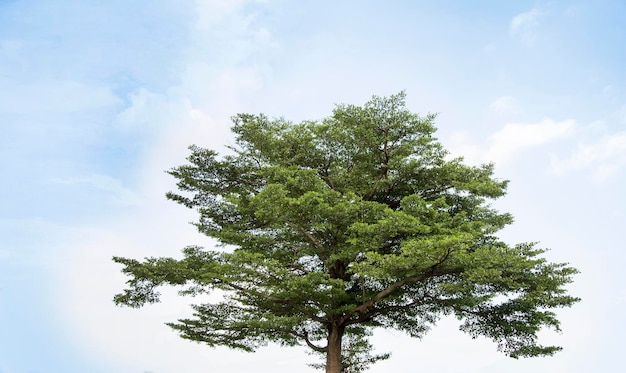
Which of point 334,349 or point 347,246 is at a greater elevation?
point 347,246

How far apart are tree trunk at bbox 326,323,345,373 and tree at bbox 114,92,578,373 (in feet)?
0.14

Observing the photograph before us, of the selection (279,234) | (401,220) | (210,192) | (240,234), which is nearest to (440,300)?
(401,220)

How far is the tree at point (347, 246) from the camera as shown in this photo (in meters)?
12.7

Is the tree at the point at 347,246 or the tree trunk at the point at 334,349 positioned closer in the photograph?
the tree at the point at 347,246

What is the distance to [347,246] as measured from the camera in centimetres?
1384

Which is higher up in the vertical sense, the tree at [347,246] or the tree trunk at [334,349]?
the tree at [347,246]

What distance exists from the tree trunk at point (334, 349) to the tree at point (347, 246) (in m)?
0.04

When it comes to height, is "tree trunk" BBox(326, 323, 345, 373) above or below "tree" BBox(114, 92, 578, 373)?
below

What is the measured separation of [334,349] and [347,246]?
11.6 ft

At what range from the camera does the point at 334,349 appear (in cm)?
1502

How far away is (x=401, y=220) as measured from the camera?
1216 centimetres

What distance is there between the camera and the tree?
501 inches

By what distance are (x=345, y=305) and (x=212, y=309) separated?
4647 millimetres

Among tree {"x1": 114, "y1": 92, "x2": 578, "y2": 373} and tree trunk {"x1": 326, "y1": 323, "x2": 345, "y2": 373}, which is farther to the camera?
tree trunk {"x1": 326, "y1": 323, "x2": 345, "y2": 373}
